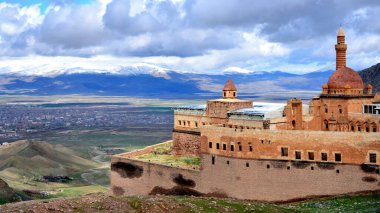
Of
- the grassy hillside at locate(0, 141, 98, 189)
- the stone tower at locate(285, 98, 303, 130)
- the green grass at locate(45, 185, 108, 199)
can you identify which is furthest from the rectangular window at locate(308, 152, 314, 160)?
the grassy hillside at locate(0, 141, 98, 189)

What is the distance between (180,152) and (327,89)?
823 inches

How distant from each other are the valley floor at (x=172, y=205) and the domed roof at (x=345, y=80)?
14435mm

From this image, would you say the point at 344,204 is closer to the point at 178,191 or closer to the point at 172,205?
the point at 172,205

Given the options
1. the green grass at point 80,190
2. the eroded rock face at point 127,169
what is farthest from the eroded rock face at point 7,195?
the eroded rock face at point 127,169

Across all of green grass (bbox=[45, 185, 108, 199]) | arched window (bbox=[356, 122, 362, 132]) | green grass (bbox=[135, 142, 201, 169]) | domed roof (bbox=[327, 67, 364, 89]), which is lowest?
green grass (bbox=[45, 185, 108, 199])

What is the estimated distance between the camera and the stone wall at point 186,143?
72.0m

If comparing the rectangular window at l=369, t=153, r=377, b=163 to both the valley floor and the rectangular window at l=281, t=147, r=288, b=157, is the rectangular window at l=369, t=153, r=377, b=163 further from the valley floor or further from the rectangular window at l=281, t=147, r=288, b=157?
the rectangular window at l=281, t=147, r=288, b=157

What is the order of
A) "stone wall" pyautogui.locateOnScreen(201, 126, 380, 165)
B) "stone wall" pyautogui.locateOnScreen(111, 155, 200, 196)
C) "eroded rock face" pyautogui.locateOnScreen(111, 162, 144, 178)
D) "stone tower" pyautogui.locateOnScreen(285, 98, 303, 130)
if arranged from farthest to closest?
"eroded rock face" pyautogui.locateOnScreen(111, 162, 144, 178) < "stone wall" pyautogui.locateOnScreen(111, 155, 200, 196) < "stone tower" pyautogui.locateOnScreen(285, 98, 303, 130) < "stone wall" pyautogui.locateOnScreen(201, 126, 380, 165)

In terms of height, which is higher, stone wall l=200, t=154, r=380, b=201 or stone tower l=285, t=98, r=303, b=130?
stone tower l=285, t=98, r=303, b=130

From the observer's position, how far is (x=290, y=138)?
5606 cm

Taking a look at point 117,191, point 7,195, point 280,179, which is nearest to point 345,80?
point 280,179

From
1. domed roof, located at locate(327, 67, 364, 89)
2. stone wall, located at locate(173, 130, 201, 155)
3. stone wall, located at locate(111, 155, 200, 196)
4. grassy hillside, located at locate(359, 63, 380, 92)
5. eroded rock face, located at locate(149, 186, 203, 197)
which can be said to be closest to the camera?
domed roof, located at locate(327, 67, 364, 89)

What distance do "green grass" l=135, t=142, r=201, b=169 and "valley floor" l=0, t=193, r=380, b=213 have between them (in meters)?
16.7

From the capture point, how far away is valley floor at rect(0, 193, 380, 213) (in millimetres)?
42062
